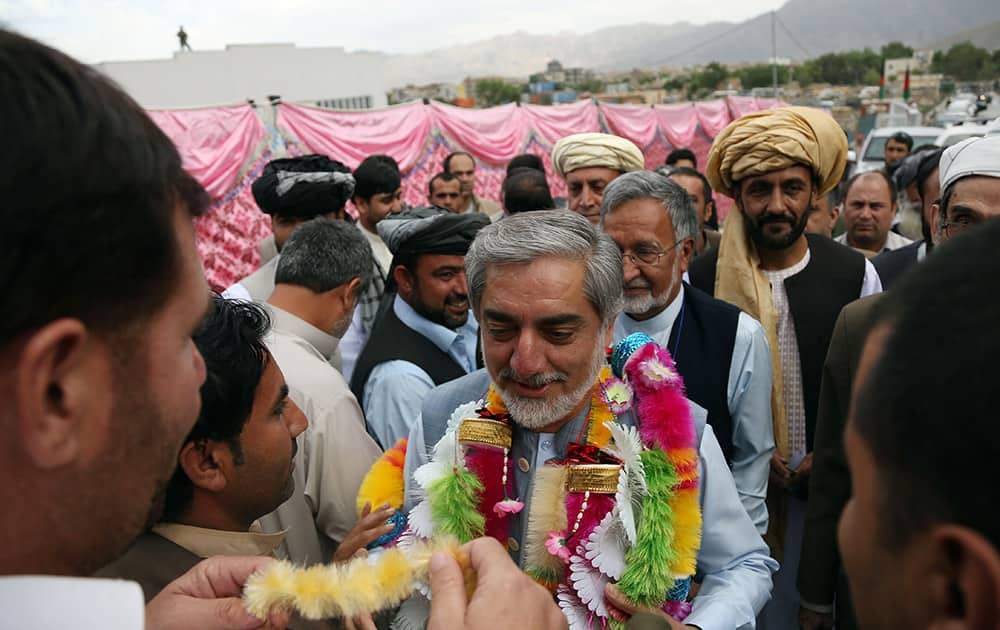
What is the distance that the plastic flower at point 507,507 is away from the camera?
1.94 metres

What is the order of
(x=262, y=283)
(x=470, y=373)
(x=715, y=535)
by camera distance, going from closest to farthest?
(x=715, y=535), (x=470, y=373), (x=262, y=283)

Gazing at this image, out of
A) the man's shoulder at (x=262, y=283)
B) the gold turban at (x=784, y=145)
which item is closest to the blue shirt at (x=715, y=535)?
the gold turban at (x=784, y=145)

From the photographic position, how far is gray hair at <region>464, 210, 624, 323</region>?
82.2 inches

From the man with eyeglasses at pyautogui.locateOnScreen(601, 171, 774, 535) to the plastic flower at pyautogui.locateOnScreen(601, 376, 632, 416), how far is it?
83 cm

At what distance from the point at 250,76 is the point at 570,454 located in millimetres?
38282

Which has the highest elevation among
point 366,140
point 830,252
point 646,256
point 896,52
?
point 896,52

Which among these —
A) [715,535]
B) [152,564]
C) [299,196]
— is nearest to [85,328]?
[152,564]

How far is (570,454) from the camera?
6.52 ft

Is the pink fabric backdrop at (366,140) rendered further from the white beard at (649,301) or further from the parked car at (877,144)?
the parked car at (877,144)

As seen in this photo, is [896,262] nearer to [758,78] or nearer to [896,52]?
[758,78]

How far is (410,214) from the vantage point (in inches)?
157

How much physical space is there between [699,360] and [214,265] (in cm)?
616

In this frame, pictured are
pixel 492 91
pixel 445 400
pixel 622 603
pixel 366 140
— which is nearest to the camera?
pixel 622 603

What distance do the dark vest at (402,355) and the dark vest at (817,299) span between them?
150 centimetres
